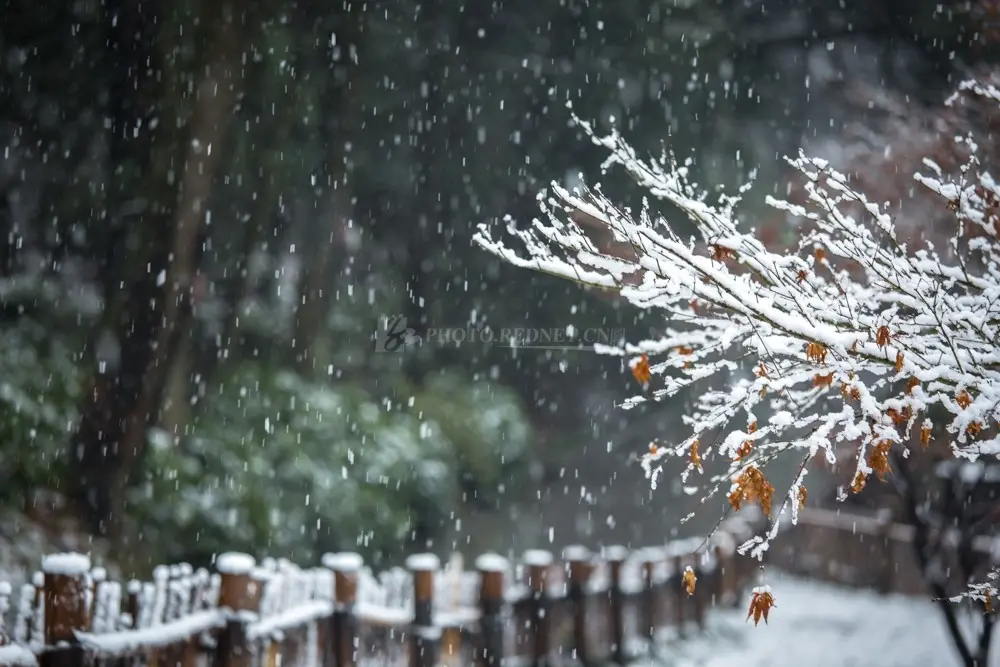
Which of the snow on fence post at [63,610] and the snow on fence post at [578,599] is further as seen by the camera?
the snow on fence post at [578,599]

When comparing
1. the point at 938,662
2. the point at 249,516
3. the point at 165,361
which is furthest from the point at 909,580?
the point at 165,361

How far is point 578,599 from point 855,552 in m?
7.33

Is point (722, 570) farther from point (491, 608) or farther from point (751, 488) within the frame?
point (751, 488)

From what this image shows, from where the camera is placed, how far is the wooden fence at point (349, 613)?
4133 mm

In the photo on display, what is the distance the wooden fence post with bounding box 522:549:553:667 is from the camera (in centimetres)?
700

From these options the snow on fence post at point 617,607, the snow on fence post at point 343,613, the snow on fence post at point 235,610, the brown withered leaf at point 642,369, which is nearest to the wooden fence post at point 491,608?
the snow on fence post at point 343,613

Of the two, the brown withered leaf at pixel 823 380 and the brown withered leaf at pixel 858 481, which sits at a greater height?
the brown withered leaf at pixel 823 380

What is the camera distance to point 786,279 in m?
3.01

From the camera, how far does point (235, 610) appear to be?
495 centimetres

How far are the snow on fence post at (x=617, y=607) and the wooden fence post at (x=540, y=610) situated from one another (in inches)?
35.7

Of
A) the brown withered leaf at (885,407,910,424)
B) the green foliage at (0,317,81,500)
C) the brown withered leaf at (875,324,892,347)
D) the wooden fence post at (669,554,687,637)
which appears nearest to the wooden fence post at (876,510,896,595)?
the wooden fence post at (669,554,687,637)

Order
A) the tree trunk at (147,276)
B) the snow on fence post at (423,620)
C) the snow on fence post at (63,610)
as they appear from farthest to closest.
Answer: the tree trunk at (147,276) → the snow on fence post at (423,620) → the snow on fence post at (63,610)

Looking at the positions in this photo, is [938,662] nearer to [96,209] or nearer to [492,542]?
→ [492,542]

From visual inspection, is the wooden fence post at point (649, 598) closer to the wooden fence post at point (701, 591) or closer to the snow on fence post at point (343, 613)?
the wooden fence post at point (701, 591)
